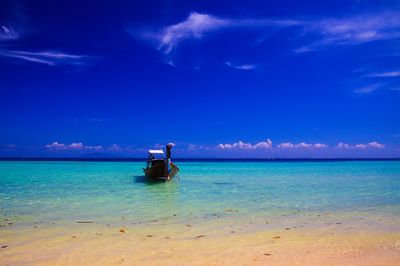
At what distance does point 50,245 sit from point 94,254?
140 cm

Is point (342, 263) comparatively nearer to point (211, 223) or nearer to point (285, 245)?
point (285, 245)

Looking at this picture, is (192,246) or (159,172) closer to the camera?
(192,246)

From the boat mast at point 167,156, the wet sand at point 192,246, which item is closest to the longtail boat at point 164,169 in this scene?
the boat mast at point 167,156

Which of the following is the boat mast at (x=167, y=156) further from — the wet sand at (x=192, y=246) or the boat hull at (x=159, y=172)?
the wet sand at (x=192, y=246)

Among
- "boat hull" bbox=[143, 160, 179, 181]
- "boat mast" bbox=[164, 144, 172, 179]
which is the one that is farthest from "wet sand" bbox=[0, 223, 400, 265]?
"boat hull" bbox=[143, 160, 179, 181]

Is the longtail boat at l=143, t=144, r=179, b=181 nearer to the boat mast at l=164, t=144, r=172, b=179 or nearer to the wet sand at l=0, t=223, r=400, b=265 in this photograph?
the boat mast at l=164, t=144, r=172, b=179

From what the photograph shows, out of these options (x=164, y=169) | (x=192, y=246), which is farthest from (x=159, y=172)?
(x=192, y=246)

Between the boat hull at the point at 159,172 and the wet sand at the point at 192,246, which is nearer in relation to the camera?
the wet sand at the point at 192,246

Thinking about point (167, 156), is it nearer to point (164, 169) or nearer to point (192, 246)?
point (164, 169)

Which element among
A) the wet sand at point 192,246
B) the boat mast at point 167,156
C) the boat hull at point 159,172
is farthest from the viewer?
the boat hull at point 159,172

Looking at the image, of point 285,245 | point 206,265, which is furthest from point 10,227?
point 285,245

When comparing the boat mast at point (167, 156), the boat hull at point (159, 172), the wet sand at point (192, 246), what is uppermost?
the boat mast at point (167, 156)

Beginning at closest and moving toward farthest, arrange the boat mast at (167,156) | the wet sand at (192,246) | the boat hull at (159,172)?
the wet sand at (192,246) → the boat mast at (167,156) → the boat hull at (159,172)

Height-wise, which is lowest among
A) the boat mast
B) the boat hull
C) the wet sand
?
the wet sand
